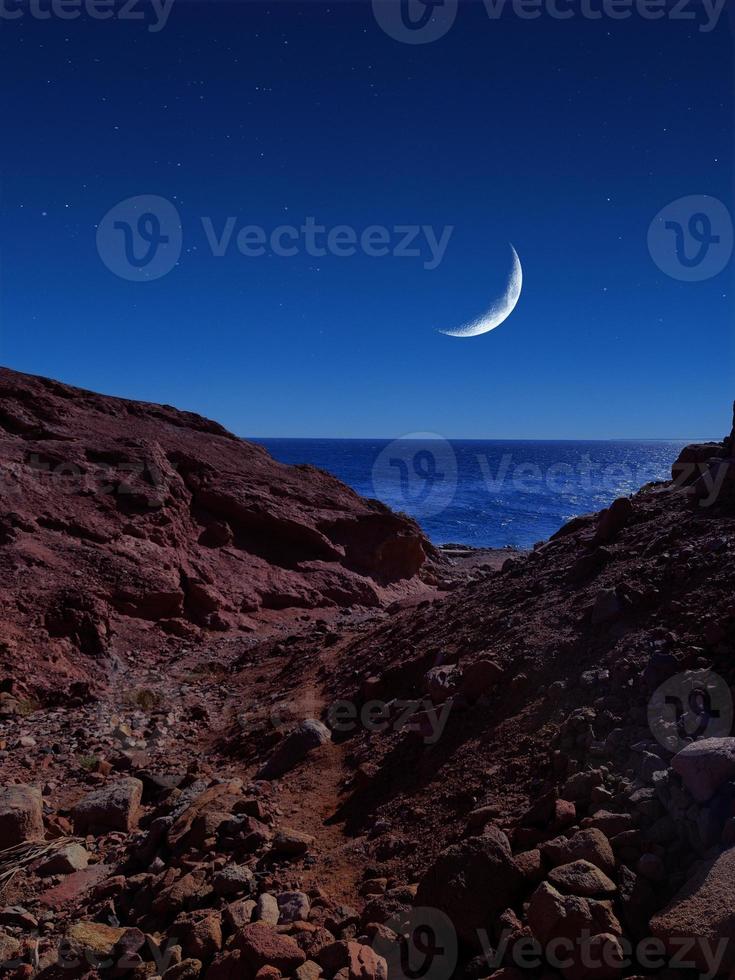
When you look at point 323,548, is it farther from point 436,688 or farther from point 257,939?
point 257,939

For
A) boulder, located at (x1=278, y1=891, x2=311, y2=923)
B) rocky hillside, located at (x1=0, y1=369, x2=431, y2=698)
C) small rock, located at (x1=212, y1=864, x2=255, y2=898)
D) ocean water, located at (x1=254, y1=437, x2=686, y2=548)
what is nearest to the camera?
boulder, located at (x1=278, y1=891, x2=311, y2=923)

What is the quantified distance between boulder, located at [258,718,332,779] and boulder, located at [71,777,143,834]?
114 centimetres

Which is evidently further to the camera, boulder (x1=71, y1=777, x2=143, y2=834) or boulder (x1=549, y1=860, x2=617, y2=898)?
boulder (x1=71, y1=777, x2=143, y2=834)

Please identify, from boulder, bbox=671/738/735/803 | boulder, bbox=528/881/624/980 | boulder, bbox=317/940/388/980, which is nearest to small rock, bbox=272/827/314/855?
boulder, bbox=317/940/388/980

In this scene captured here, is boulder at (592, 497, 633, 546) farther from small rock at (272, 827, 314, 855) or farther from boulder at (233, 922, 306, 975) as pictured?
boulder at (233, 922, 306, 975)

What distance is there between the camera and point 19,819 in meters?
4.86

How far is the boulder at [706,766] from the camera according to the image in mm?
2951

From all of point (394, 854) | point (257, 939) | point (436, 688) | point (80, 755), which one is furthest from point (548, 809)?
point (80, 755)

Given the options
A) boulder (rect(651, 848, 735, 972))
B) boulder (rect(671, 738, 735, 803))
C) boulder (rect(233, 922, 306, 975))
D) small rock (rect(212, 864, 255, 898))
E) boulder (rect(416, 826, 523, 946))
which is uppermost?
boulder (rect(671, 738, 735, 803))

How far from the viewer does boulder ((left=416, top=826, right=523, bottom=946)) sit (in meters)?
2.93

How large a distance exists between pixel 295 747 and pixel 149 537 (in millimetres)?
6603

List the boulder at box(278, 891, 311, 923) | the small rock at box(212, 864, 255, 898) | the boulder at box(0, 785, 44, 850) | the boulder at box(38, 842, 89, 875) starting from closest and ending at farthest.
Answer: the boulder at box(278, 891, 311, 923) < the small rock at box(212, 864, 255, 898) < the boulder at box(38, 842, 89, 875) < the boulder at box(0, 785, 44, 850)

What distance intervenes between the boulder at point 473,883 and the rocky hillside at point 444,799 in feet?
0.03

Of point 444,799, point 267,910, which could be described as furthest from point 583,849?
point 267,910
